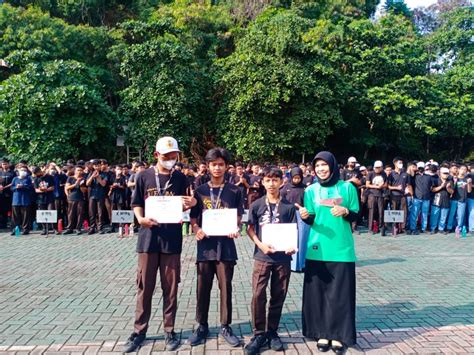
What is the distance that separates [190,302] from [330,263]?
8.26 ft

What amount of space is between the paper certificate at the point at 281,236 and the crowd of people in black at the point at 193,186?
24.7 feet

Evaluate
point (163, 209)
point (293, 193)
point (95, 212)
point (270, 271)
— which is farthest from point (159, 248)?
point (95, 212)

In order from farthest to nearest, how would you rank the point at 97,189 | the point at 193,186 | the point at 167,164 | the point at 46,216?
the point at 97,189 < the point at 193,186 < the point at 46,216 < the point at 167,164

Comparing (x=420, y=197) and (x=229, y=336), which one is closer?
(x=229, y=336)

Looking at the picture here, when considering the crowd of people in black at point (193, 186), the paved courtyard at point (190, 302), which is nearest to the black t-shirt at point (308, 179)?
the crowd of people in black at point (193, 186)

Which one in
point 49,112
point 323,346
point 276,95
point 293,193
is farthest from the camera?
point 276,95

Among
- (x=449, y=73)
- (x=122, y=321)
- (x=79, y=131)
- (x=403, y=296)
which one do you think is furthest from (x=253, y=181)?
(x=449, y=73)

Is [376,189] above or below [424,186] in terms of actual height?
below

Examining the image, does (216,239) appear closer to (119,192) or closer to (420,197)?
(119,192)

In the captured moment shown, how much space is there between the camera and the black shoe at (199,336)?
183 inches

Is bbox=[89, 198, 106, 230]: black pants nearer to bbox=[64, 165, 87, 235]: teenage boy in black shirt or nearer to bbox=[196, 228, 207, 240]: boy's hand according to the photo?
bbox=[64, 165, 87, 235]: teenage boy in black shirt

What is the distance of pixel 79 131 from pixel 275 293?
16.0m

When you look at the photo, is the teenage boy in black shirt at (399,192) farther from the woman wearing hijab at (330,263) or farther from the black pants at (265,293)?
the black pants at (265,293)

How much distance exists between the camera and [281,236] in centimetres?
455
